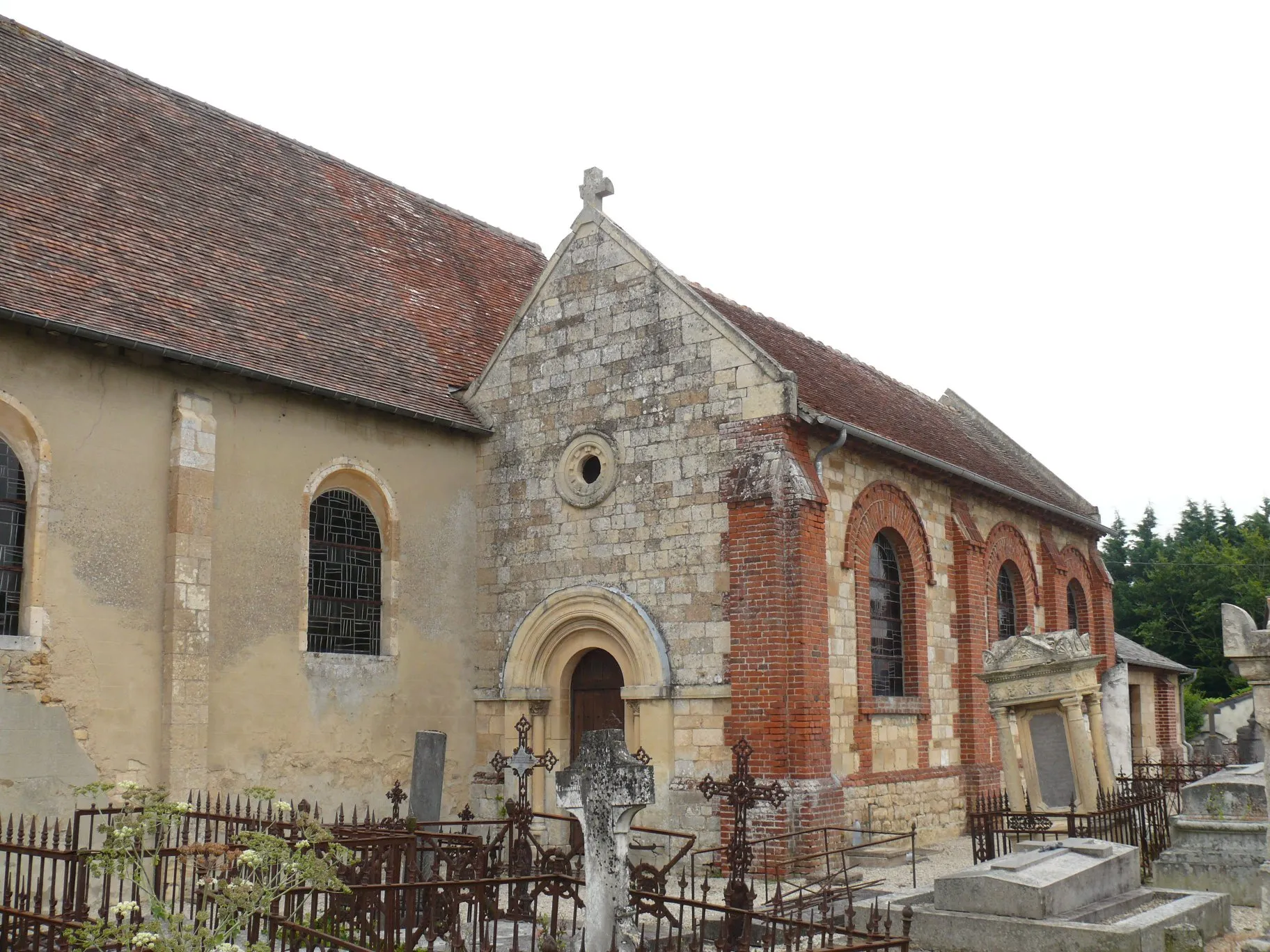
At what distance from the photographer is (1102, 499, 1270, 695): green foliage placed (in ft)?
139

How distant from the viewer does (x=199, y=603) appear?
12.7 meters

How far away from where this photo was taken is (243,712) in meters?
13.1

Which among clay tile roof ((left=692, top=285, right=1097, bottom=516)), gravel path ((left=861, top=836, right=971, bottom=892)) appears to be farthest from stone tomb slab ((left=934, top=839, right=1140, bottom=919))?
clay tile roof ((left=692, top=285, right=1097, bottom=516))

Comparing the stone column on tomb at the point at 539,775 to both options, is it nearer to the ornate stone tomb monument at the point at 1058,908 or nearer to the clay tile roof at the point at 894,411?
the clay tile roof at the point at 894,411

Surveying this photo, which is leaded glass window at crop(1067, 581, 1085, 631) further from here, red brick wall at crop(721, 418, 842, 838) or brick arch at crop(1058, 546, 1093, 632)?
red brick wall at crop(721, 418, 842, 838)

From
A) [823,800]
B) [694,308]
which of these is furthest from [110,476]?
[823,800]

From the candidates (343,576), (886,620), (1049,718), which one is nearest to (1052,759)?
(1049,718)

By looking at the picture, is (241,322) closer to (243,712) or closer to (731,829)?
(243,712)

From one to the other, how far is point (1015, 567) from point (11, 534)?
46.4ft

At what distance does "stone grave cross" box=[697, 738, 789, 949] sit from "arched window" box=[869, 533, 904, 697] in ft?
10.3

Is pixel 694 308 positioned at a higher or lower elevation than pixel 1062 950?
higher

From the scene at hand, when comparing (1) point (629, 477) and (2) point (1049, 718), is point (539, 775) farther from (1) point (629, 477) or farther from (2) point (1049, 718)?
(2) point (1049, 718)

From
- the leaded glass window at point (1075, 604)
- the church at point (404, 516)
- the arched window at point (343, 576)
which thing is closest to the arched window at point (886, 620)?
the church at point (404, 516)

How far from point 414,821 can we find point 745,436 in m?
5.90
